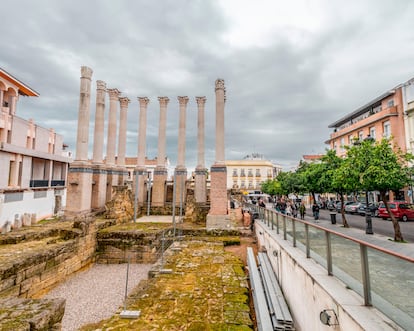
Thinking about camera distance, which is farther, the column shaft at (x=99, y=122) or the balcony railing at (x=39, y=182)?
the balcony railing at (x=39, y=182)

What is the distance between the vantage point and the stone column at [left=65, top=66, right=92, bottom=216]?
16047 mm

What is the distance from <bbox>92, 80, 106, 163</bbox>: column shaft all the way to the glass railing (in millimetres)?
19319

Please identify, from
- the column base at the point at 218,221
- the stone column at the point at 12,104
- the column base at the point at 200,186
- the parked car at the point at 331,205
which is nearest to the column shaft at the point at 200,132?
the column base at the point at 200,186

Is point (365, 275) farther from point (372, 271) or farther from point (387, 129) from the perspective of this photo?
point (387, 129)

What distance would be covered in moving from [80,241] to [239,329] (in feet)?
30.5

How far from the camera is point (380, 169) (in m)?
10.9

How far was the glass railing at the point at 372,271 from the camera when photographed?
2.13 m

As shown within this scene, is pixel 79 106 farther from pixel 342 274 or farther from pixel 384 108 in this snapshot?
pixel 384 108

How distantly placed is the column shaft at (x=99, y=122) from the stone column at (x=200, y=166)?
326 inches

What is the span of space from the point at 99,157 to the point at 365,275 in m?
20.4

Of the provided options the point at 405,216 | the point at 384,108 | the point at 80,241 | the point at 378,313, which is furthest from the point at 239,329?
the point at 384,108

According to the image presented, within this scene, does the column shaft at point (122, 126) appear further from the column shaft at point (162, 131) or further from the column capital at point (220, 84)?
the column capital at point (220, 84)

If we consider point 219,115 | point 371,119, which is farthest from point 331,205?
point 219,115

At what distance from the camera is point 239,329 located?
4.06 metres
